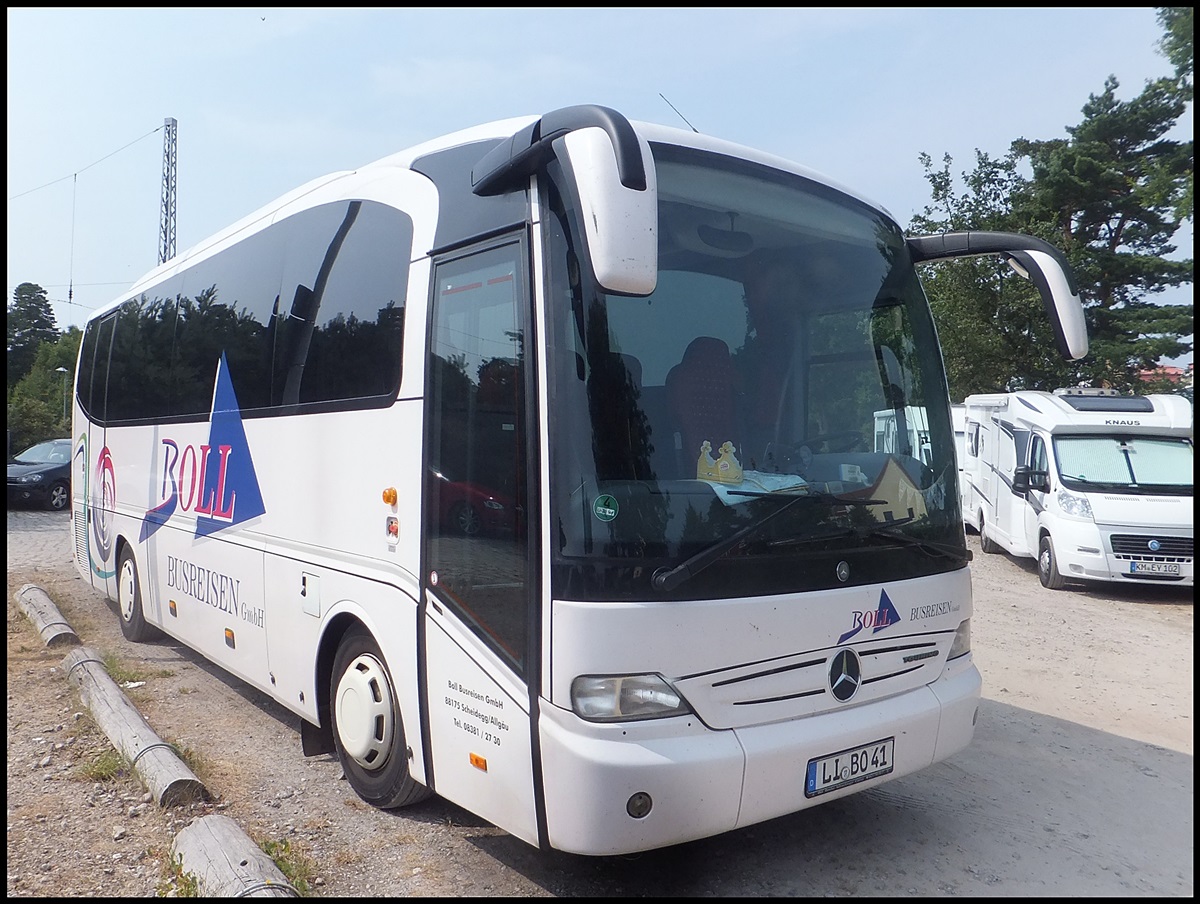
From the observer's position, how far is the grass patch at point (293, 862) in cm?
403

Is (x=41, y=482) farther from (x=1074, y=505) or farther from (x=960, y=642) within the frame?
(x=960, y=642)

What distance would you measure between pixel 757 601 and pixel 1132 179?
2857cm

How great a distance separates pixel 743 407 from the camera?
13.1 feet

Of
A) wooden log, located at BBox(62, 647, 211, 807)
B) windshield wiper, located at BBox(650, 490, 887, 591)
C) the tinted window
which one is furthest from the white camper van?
wooden log, located at BBox(62, 647, 211, 807)

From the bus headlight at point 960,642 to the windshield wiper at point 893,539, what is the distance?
0.31 meters

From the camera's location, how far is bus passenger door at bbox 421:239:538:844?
375 cm

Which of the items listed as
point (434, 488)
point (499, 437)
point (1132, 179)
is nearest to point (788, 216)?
point (499, 437)

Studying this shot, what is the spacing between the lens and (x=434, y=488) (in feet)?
14.0

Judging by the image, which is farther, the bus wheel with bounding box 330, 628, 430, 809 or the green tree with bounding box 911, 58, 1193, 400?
the green tree with bounding box 911, 58, 1193, 400

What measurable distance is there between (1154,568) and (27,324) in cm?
7666

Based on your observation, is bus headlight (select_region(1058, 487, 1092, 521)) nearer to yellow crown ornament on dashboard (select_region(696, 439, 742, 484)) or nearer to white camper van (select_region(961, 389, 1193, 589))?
white camper van (select_region(961, 389, 1193, 589))

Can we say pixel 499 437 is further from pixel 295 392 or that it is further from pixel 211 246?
pixel 211 246

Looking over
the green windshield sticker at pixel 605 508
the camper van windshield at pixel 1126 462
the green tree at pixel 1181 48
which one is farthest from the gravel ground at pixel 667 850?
the green tree at pixel 1181 48

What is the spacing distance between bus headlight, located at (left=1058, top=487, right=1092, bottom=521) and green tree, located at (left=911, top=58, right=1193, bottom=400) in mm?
12841
